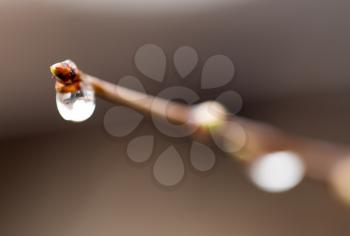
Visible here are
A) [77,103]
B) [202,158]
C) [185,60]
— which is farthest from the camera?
[202,158]

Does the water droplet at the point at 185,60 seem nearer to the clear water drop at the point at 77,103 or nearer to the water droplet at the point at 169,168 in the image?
the water droplet at the point at 169,168

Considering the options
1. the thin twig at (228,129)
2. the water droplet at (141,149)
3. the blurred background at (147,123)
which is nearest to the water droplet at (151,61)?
the blurred background at (147,123)

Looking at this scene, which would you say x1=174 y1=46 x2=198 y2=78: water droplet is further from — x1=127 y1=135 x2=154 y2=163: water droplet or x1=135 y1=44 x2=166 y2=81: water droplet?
x1=127 y1=135 x2=154 y2=163: water droplet

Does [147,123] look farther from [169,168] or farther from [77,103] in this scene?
[77,103]

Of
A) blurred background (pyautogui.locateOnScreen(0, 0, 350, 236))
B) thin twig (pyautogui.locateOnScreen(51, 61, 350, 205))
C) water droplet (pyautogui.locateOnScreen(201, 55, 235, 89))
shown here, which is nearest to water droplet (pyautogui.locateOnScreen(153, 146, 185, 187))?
blurred background (pyautogui.locateOnScreen(0, 0, 350, 236))

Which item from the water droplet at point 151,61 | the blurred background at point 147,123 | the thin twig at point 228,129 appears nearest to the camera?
the thin twig at point 228,129

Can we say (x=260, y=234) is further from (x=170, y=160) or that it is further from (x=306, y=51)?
(x=306, y=51)

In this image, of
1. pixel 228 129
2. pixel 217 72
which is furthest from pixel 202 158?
pixel 228 129
